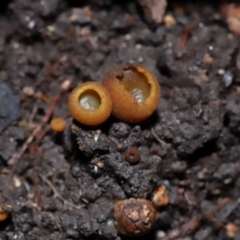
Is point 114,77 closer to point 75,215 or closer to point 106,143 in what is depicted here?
point 106,143

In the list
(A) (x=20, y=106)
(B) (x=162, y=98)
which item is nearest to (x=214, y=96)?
(B) (x=162, y=98)

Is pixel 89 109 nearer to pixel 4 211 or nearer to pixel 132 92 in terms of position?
pixel 132 92

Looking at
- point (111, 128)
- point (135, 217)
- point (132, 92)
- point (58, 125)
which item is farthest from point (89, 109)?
point (135, 217)

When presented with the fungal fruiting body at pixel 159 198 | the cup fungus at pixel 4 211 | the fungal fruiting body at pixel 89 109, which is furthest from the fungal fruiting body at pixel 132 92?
the cup fungus at pixel 4 211

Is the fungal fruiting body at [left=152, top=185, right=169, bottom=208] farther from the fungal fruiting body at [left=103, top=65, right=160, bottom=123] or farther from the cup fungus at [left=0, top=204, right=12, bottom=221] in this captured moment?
the cup fungus at [left=0, top=204, right=12, bottom=221]

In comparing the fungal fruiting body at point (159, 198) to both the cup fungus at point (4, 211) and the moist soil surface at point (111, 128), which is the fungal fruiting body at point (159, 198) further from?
the cup fungus at point (4, 211)

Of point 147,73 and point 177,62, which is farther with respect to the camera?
point 177,62
